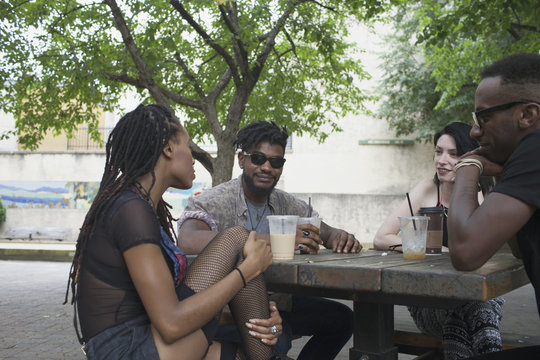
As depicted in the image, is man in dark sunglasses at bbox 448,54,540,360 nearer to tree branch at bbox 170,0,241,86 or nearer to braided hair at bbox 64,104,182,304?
braided hair at bbox 64,104,182,304

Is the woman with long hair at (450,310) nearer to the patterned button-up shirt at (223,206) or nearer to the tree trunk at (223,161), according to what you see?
the patterned button-up shirt at (223,206)

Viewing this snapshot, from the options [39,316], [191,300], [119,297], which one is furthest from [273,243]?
[39,316]

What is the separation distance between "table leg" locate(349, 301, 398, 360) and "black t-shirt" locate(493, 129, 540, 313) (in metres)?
0.73

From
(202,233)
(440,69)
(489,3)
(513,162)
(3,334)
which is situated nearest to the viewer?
(513,162)

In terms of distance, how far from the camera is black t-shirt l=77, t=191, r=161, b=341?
2.00m

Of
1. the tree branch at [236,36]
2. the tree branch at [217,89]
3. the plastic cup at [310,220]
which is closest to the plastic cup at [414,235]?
the plastic cup at [310,220]

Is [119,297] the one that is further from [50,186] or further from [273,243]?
[50,186]

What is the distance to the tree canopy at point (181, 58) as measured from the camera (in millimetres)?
7824

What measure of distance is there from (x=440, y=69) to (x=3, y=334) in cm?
998

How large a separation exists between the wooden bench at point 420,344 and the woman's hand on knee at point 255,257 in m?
1.41

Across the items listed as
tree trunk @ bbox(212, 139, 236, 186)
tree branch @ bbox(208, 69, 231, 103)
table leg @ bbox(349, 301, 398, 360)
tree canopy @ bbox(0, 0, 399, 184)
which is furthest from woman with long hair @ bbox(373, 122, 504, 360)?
tree branch @ bbox(208, 69, 231, 103)

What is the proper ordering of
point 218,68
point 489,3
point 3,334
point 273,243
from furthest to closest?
point 218,68 → point 489,3 → point 3,334 → point 273,243

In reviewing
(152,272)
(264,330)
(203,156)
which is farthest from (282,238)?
(203,156)

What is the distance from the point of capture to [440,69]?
40.1ft
